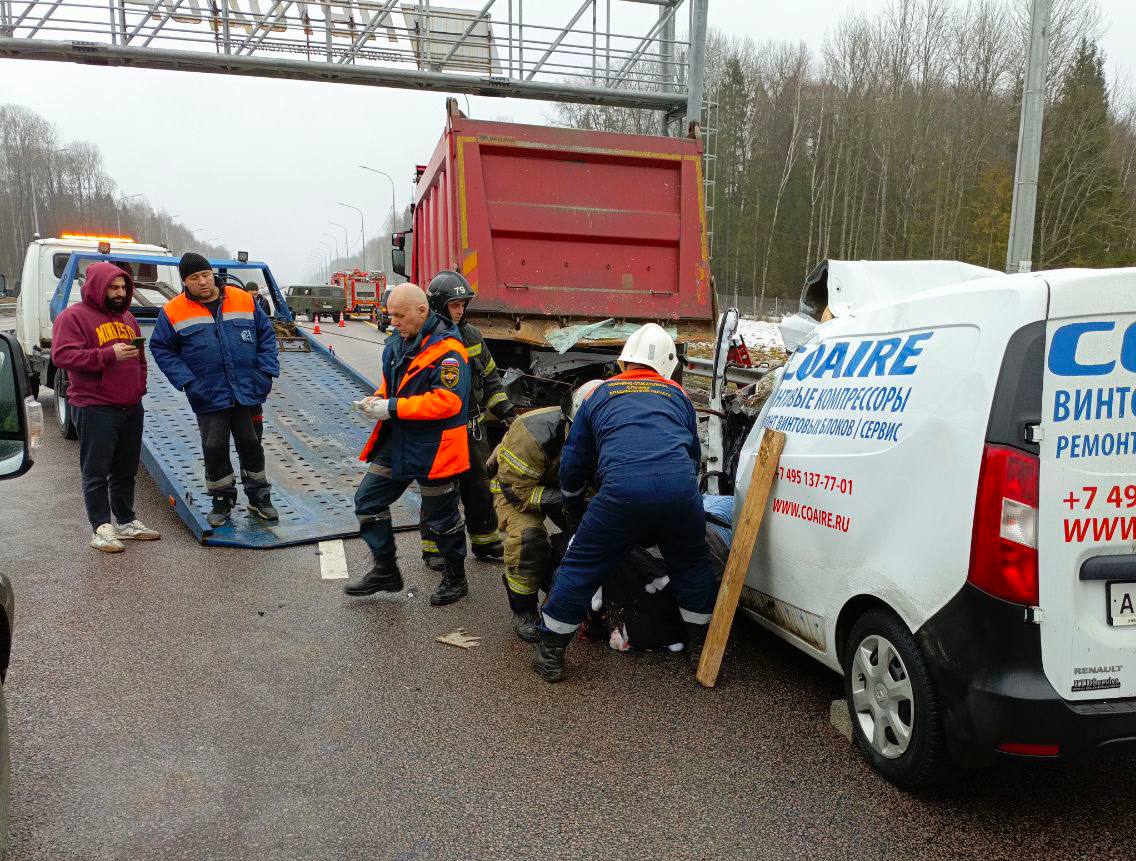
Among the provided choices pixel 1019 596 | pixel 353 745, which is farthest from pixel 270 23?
pixel 1019 596

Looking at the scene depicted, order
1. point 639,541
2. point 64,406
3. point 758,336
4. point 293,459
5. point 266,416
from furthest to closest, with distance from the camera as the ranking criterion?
point 64,406, point 758,336, point 266,416, point 293,459, point 639,541

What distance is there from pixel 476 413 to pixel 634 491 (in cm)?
194

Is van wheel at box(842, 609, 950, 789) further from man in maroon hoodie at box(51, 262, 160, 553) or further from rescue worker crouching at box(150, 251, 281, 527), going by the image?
man in maroon hoodie at box(51, 262, 160, 553)

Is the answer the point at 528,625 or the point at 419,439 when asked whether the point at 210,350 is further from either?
the point at 528,625

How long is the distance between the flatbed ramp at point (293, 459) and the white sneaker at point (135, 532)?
0.23 metres

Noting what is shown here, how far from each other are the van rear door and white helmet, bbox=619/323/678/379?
1.63 meters

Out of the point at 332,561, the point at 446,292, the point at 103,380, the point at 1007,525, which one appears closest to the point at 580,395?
the point at 446,292

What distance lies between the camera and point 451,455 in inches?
172

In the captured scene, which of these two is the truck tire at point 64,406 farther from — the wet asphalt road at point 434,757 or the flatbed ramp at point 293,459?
the wet asphalt road at point 434,757

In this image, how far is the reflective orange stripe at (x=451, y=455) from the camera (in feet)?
14.3

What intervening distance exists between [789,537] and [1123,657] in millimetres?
1174

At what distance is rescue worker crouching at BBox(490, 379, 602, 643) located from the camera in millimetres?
4020

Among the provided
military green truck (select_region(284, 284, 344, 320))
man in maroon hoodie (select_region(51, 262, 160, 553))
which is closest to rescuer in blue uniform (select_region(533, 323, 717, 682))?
man in maroon hoodie (select_region(51, 262, 160, 553))

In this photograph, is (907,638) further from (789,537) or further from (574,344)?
(574,344)
